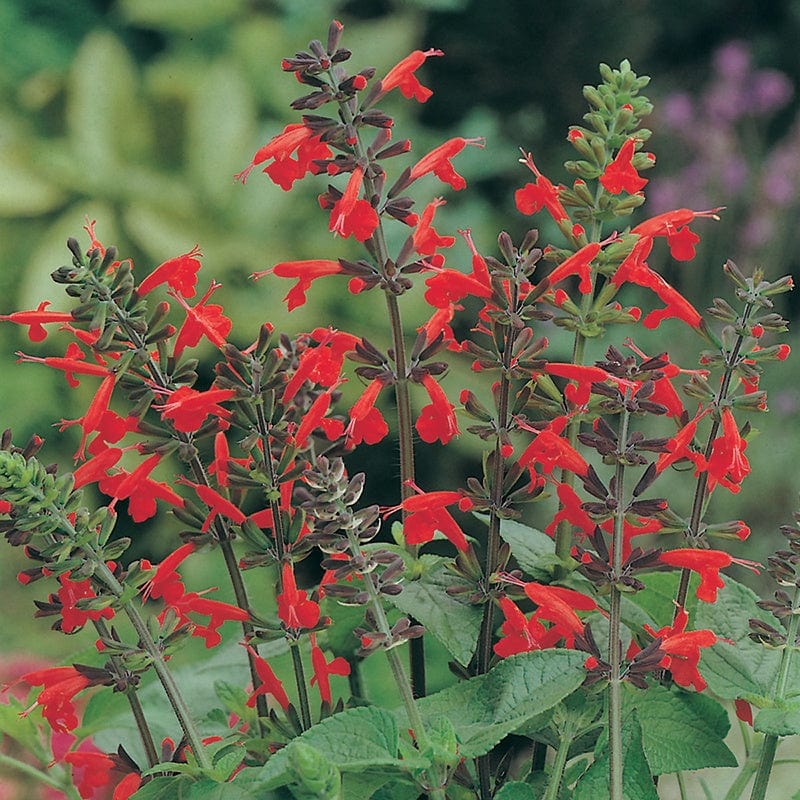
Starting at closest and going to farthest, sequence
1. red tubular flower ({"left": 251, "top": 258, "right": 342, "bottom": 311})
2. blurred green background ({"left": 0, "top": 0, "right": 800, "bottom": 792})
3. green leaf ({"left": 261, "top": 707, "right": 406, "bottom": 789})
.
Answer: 1. green leaf ({"left": 261, "top": 707, "right": 406, "bottom": 789})
2. red tubular flower ({"left": 251, "top": 258, "right": 342, "bottom": 311})
3. blurred green background ({"left": 0, "top": 0, "right": 800, "bottom": 792})

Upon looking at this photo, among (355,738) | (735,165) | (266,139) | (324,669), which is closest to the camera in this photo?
(355,738)

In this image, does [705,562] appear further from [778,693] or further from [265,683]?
[265,683]

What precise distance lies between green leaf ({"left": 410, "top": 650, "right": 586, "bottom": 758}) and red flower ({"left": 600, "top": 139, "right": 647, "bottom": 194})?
207mm

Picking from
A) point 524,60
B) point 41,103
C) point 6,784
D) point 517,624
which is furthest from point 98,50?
point 517,624

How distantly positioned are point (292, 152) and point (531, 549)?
0.75ft

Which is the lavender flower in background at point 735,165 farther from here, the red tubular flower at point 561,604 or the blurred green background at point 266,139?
the red tubular flower at point 561,604

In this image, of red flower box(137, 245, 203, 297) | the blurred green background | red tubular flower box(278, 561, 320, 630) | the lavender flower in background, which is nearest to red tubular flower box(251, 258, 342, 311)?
red flower box(137, 245, 203, 297)

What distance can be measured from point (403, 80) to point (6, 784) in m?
1.13

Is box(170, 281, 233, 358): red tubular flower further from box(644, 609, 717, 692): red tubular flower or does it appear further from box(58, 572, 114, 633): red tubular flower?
box(644, 609, 717, 692): red tubular flower

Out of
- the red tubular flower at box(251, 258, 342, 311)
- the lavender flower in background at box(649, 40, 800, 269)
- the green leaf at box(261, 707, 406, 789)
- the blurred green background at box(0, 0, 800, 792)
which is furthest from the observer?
the lavender flower in background at box(649, 40, 800, 269)

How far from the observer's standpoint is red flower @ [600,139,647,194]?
0.53 metres

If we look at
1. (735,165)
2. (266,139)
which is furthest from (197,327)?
(735,165)

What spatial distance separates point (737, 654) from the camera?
58cm

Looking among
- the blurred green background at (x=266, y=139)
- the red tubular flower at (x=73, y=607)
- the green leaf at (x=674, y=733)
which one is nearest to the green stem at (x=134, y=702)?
the red tubular flower at (x=73, y=607)
